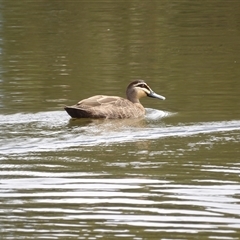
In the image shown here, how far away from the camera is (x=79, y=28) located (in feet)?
97.0

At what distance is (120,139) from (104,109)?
83.3 inches

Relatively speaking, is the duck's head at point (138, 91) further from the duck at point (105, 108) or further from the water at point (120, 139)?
the duck at point (105, 108)

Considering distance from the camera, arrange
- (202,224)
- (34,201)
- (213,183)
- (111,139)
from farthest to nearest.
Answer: (111,139) → (213,183) → (34,201) → (202,224)

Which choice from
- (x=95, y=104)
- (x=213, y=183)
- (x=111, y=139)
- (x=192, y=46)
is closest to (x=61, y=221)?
(x=213, y=183)

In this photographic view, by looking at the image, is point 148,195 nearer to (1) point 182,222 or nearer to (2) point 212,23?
(1) point 182,222

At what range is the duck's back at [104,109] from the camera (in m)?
14.7

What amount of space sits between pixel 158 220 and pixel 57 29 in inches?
847

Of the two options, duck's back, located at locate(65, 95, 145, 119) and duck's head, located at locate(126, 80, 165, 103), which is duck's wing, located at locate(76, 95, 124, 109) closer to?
duck's back, located at locate(65, 95, 145, 119)

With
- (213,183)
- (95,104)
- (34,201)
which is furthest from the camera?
(95,104)

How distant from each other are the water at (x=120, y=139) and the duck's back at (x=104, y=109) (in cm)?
17

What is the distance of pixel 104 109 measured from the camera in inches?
586

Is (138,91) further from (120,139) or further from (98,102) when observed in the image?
(120,139)

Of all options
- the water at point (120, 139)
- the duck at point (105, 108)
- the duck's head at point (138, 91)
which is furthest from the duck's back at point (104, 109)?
the duck's head at point (138, 91)

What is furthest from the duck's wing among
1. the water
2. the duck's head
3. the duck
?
the duck's head
